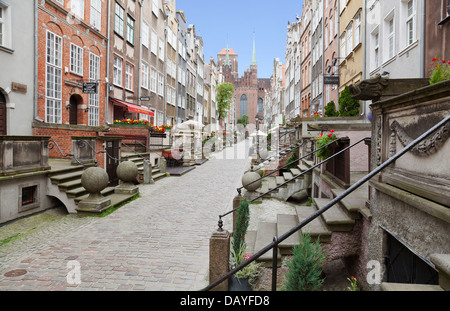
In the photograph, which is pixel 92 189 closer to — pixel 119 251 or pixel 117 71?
pixel 119 251

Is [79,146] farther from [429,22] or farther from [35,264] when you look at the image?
[429,22]

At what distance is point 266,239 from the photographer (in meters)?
5.64

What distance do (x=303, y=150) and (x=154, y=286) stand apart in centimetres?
1065

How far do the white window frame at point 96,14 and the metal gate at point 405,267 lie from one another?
19747mm

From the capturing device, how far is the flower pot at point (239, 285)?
14.9ft

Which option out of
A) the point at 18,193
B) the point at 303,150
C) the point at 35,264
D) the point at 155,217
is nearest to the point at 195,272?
the point at 35,264

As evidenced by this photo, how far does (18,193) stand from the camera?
8055 millimetres

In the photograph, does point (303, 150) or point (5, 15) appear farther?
point (303, 150)

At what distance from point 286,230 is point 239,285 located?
1531 millimetres

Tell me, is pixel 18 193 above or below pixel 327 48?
below

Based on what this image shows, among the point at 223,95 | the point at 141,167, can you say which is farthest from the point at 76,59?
the point at 223,95

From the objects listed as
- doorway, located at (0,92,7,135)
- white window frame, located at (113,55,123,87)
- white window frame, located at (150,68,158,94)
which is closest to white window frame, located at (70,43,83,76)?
white window frame, located at (113,55,123,87)

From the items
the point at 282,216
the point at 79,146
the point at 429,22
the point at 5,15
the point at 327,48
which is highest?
the point at 327,48

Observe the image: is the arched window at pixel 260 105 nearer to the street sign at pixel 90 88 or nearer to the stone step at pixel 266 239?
the street sign at pixel 90 88
